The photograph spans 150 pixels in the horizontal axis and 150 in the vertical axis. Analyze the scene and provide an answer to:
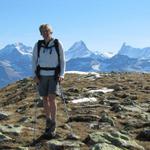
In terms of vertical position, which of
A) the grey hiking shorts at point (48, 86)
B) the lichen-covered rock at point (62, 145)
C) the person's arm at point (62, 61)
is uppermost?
the person's arm at point (62, 61)

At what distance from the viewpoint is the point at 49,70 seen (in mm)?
15961

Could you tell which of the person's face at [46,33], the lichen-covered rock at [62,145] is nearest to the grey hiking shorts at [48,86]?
the person's face at [46,33]

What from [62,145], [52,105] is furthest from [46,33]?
[62,145]

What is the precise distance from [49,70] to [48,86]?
1.84ft

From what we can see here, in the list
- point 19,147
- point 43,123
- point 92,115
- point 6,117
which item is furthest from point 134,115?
point 19,147

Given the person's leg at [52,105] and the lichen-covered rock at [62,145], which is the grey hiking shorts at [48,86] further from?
the lichen-covered rock at [62,145]

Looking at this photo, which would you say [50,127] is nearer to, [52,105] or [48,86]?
[52,105]

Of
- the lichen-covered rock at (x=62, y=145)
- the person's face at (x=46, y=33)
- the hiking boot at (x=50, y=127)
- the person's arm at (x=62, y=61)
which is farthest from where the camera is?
the hiking boot at (x=50, y=127)

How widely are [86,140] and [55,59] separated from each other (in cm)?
297

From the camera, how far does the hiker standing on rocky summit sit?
1585cm

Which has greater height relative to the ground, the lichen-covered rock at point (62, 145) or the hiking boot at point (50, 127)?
the hiking boot at point (50, 127)

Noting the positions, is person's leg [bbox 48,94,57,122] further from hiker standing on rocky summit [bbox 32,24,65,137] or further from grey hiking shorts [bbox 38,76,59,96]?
grey hiking shorts [bbox 38,76,59,96]

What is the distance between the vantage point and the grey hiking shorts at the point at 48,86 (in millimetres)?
15906

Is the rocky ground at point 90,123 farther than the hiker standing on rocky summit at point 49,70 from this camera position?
No
